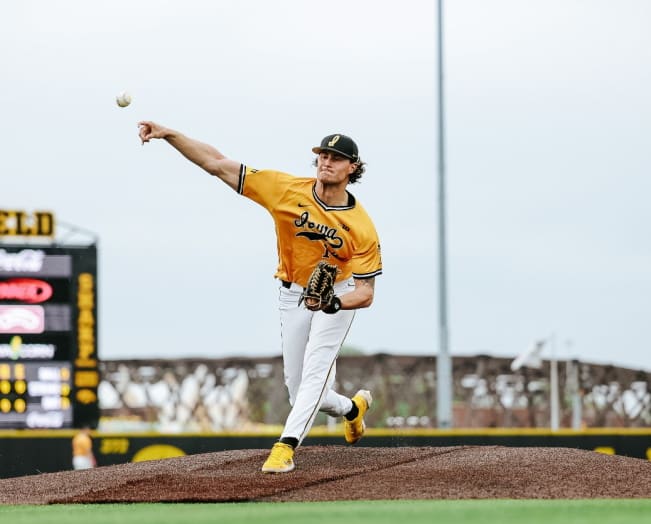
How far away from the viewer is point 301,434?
28.2 feet

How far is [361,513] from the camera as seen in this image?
622 centimetres

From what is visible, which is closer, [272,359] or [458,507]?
[458,507]

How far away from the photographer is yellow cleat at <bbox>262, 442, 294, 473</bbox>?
27.9 ft

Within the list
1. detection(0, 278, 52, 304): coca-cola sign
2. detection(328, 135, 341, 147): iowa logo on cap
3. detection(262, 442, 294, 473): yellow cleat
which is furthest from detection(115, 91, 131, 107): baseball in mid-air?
detection(0, 278, 52, 304): coca-cola sign

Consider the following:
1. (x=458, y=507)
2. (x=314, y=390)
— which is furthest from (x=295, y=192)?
(x=458, y=507)

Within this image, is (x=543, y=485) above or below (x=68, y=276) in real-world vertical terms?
below

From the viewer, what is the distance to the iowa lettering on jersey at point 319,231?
28.0 ft

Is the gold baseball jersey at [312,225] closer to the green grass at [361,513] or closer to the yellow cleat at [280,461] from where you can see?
the yellow cleat at [280,461]

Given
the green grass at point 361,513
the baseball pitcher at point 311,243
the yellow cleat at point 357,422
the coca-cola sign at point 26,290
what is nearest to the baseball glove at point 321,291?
the baseball pitcher at point 311,243

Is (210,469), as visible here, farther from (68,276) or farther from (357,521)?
(68,276)

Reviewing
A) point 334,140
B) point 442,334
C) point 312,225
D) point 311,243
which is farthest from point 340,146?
point 442,334

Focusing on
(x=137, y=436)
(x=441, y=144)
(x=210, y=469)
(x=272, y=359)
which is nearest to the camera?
(x=210, y=469)

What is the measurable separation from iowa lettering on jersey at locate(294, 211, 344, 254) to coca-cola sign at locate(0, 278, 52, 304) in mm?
10884

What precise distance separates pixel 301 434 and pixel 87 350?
10.9m
